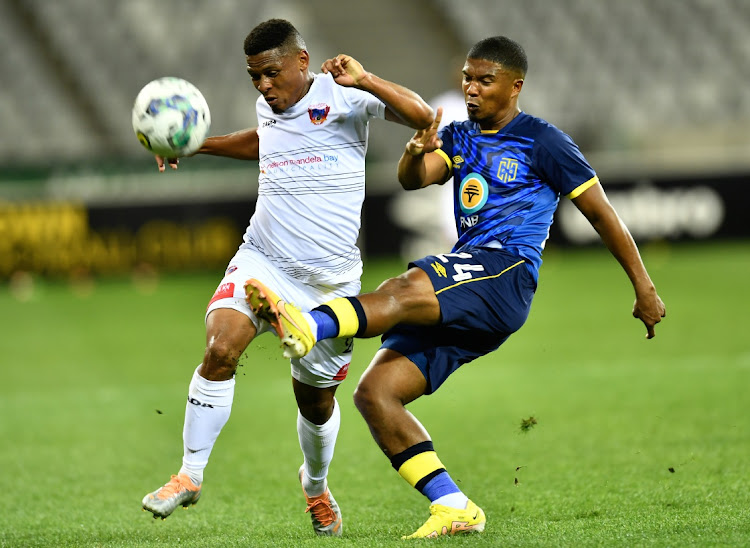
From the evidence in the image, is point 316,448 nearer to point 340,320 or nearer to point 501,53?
point 340,320

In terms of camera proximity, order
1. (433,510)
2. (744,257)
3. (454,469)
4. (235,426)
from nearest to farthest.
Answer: (433,510), (454,469), (235,426), (744,257)

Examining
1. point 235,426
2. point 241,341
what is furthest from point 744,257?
point 241,341

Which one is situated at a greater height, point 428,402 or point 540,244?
point 540,244

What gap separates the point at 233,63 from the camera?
20.5m

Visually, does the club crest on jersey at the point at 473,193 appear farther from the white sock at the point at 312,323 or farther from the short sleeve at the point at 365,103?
the white sock at the point at 312,323

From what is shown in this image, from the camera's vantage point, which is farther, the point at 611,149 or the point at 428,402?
the point at 611,149

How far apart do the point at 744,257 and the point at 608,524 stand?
1237cm

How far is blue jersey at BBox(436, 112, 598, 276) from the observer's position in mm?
4492

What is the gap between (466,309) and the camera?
4336 millimetres

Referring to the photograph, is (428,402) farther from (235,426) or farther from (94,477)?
(94,477)

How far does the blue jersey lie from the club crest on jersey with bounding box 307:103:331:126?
649 millimetres

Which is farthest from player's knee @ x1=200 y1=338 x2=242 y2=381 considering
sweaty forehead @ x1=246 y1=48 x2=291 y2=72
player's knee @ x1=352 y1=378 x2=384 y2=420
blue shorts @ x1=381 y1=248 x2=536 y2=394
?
sweaty forehead @ x1=246 y1=48 x2=291 y2=72

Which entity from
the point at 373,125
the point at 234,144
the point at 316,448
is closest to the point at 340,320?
the point at 316,448

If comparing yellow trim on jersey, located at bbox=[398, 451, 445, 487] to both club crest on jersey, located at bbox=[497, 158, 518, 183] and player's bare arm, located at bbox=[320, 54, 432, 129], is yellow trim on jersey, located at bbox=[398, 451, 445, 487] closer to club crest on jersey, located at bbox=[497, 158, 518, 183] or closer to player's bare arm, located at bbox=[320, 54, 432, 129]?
club crest on jersey, located at bbox=[497, 158, 518, 183]
